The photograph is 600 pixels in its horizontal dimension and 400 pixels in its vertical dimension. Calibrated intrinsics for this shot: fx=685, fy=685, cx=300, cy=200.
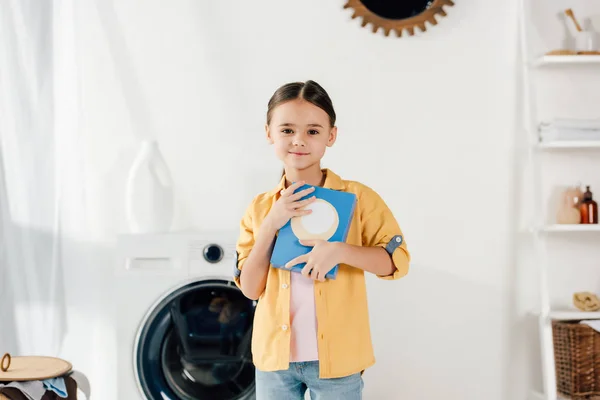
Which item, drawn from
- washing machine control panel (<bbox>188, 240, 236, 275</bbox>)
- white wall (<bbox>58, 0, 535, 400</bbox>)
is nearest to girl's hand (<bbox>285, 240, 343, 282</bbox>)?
washing machine control panel (<bbox>188, 240, 236, 275</bbox>)

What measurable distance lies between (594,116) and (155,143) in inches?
64.5

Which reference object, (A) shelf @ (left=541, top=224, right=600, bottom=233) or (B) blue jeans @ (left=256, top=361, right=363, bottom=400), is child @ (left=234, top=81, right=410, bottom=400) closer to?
(B) blue jeans @ (left=256, top=361, right=363, bottom=400)

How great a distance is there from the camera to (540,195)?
2504 mm

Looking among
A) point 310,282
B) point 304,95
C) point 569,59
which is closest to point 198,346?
point 310,282

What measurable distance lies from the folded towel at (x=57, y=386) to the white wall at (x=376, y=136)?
671mm

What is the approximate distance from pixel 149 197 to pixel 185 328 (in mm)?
474

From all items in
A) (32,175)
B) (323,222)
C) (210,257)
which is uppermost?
(32,175)

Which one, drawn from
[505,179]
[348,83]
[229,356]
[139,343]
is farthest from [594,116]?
[139,343]

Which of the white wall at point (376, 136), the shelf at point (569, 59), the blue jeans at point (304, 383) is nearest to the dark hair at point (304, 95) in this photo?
the blue jeans at point (304, 383)

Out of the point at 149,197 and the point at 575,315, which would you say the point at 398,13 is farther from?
the point at 575,315

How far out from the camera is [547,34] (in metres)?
2.60

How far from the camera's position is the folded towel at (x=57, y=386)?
1890 millimetres

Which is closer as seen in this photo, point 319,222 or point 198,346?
point 319,222

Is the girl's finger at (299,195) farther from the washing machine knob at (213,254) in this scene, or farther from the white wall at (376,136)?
the white wall at (376,136)
